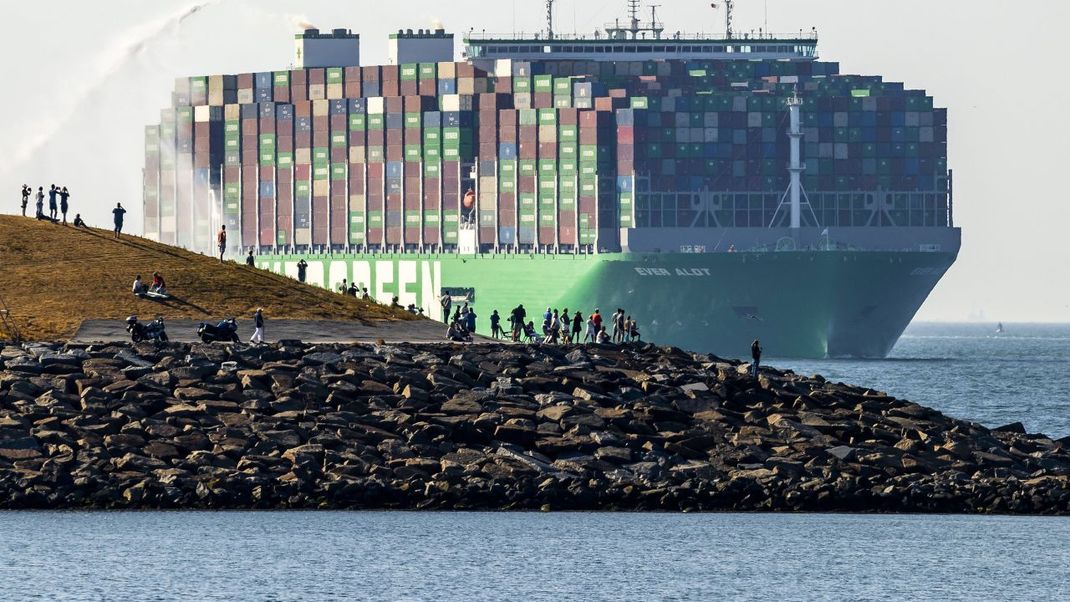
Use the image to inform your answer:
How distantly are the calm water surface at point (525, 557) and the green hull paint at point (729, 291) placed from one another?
277 ft

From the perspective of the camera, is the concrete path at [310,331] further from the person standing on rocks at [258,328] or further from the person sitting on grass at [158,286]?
the person sitting on grass at [158,286]

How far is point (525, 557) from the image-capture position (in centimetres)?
4250

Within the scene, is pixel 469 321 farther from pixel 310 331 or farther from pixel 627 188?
pixel 627 188

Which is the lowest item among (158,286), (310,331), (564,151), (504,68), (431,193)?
(310,331)

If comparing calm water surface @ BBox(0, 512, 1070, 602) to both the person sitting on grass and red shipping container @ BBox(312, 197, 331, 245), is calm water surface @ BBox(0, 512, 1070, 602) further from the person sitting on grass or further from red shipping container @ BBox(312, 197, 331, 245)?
red shipping container @ BBox(312, 197, 331, 245)

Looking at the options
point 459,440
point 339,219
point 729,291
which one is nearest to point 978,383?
point 729,291

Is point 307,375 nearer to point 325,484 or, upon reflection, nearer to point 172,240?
point 325,484

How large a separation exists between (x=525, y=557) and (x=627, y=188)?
9266 cm

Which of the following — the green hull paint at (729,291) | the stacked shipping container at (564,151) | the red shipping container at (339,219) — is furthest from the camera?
the red shipping container at (339,219)

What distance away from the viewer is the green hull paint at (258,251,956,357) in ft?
431

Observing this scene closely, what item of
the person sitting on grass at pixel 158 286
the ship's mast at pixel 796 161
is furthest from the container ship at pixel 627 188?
the person sitting on grass at pixel 158 286

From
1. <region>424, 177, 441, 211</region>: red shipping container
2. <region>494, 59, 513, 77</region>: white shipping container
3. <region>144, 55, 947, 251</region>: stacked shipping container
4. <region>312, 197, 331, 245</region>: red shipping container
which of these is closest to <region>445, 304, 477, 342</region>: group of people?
<region>144, 55, 947, 251</region>: stacked shipping container

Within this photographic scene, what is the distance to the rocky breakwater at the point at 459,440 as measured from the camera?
47188 millimetres

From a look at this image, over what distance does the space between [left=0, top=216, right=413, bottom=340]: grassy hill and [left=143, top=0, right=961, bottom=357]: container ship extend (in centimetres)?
6491
